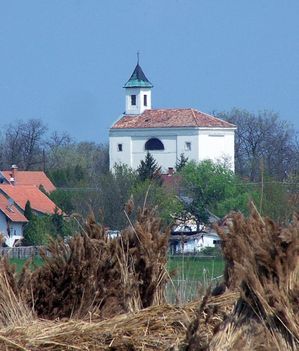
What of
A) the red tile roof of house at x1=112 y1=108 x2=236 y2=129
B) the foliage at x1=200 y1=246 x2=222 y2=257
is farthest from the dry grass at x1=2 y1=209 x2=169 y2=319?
the red tile roof of house at x1=112 y1=108 x2=236 y2=129

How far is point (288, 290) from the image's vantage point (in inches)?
240

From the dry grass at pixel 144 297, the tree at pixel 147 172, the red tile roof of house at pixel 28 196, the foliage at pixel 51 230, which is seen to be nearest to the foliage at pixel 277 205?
the dry grass at pixel 144 297

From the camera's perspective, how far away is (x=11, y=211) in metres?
81.1

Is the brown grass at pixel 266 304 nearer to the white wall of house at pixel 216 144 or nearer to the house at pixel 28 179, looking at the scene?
the house at pixel 28 179

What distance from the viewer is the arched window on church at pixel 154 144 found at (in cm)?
13150

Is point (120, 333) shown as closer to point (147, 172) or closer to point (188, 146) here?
point (147, 172)

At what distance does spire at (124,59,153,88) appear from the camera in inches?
5605

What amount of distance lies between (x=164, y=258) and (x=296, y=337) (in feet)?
9.70

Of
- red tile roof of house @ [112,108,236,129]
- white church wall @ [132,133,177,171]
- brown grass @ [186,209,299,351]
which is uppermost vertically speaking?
red tile roof of house @ [112,108,236,129]

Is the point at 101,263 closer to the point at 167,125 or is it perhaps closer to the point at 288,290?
the point at 288,290

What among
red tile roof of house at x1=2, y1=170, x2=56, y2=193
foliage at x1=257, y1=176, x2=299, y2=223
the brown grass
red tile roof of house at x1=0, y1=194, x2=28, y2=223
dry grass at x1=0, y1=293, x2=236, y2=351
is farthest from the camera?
red tile roof of house at x1=2, y1=170, x2=56, y2=193

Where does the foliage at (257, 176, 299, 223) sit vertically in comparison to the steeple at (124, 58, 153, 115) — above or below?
below

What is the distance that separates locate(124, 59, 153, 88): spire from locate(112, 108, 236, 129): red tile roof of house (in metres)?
9.78

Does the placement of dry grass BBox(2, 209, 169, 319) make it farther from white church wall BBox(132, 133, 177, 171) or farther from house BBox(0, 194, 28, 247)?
white church wall BBox(132, 133, 177, 171)
